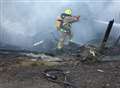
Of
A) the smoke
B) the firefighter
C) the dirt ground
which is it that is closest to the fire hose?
the dirt ground

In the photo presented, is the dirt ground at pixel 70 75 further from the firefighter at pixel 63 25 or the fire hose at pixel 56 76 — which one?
the firefighter at pixel 63 25

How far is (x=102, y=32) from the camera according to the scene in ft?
50.8

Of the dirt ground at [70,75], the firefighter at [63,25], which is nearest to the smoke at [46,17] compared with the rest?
the firefighter at [63,25]

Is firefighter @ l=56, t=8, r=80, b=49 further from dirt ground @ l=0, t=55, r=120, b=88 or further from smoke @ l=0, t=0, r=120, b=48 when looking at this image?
dirt ground @ l=0, t=55, r=120, b=88

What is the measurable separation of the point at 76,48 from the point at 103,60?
1.86 metres

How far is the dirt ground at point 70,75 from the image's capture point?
367 inches

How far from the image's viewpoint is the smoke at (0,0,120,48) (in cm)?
1580

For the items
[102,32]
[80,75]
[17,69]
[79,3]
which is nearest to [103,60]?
[80,75]

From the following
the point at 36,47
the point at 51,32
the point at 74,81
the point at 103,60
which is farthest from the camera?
the point at 51,32

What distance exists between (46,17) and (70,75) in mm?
6879

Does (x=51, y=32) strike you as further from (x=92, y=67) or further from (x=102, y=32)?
(x=92, y=67)

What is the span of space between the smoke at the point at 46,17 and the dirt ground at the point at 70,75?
4.34m

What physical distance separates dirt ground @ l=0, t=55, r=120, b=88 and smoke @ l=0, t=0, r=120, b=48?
14.2 feet

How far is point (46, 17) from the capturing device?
1664cm
